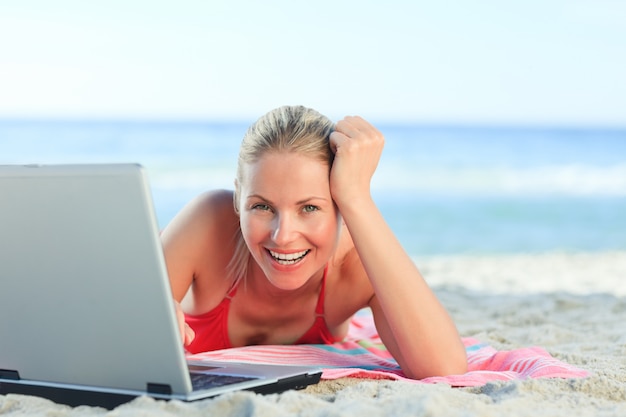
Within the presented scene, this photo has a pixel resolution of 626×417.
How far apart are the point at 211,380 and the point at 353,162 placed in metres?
0.85

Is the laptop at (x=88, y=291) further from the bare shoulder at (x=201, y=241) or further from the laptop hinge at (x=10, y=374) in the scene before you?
the bare shoulder at (x=201, y=241)

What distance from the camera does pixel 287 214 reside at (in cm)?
230

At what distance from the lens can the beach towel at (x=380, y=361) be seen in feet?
7.51

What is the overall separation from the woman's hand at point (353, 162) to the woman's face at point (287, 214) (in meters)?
0.05

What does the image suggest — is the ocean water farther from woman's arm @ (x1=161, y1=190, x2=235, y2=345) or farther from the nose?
the nose

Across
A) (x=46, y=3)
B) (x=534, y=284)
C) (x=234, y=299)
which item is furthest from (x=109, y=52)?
(x=234, y=299)

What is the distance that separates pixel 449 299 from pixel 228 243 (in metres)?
2.34

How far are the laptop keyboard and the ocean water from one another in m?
6.18

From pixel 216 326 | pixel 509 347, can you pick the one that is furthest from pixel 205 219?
pixel 509 347

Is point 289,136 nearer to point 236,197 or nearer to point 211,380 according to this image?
point 236,197

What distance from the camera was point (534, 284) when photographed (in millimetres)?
5730

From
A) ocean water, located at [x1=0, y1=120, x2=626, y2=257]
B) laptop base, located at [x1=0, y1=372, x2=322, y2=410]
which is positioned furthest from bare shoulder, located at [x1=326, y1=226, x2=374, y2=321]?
ocean water, located at [x1=0, y1=120, x2=626, y2=257]

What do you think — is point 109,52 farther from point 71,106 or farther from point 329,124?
point 329,124

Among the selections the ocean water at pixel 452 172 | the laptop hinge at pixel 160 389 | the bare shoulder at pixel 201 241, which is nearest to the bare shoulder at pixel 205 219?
the bare shoulder at pixel 201 241
